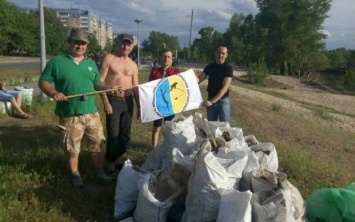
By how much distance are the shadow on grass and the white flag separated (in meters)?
0.84

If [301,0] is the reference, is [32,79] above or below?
below

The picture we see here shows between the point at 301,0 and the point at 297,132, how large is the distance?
38.7m

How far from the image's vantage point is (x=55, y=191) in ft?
13.7

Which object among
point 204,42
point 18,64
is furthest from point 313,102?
point 204,42

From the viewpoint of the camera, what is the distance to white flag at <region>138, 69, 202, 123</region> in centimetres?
504

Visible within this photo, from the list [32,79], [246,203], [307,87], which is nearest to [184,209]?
[246,203]

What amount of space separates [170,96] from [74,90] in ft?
4.81

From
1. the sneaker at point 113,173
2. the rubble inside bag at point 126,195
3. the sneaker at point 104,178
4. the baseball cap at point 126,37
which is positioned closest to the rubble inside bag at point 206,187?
the rubble inside bag at point 126,195

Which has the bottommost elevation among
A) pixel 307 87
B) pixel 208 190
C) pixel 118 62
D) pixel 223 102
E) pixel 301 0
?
pixel 307 87

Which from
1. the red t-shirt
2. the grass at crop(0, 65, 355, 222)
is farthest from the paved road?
the red t-shirt

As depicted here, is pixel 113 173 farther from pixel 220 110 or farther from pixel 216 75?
pixel 216 75

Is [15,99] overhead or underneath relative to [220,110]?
underneath

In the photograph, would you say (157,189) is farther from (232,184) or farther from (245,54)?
(245,54)

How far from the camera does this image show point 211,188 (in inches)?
125
